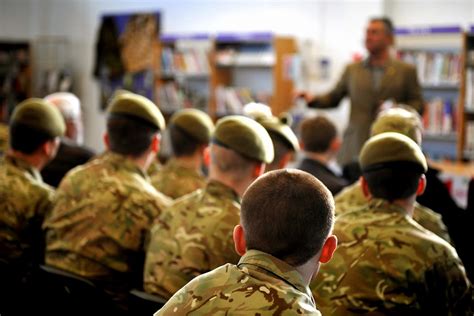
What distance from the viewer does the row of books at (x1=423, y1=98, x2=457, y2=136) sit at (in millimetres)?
7289

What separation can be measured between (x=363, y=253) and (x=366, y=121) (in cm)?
340

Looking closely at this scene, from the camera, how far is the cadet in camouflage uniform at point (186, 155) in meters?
3.87

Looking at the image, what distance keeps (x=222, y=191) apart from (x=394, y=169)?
1.98 ft

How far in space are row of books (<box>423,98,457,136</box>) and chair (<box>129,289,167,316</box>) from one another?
17.9 feet


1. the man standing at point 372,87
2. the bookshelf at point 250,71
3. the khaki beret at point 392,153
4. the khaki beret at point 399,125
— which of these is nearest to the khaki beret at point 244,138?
the khaki beret at point 392,153

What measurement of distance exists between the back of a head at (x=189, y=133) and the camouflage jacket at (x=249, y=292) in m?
2.35

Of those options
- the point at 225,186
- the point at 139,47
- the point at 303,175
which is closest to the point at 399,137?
the point at 225,186

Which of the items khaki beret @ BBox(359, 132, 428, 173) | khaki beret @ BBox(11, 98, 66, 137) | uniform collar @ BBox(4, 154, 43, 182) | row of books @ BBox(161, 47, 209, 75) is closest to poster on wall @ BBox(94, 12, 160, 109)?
row of books @ BBox(161, 47, 209, 75)

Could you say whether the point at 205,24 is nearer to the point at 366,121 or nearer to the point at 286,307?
the point at 366,121

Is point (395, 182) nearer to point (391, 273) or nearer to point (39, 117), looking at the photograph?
point (391, 273)

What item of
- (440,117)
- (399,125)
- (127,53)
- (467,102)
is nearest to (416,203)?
(399,125)

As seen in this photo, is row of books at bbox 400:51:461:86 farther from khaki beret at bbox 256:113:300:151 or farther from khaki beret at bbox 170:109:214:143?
khaki beret at bbox 256:113:300:151

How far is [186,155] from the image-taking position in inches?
154

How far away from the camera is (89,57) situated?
11148 mm
